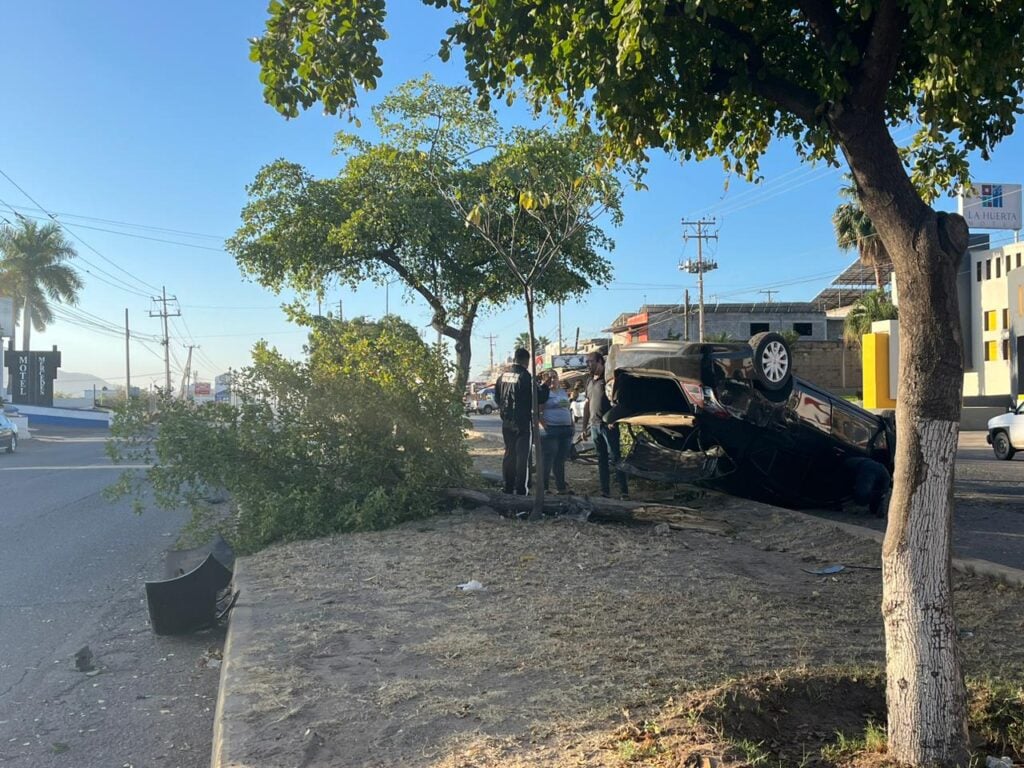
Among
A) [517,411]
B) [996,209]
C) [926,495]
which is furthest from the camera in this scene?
[996,209]

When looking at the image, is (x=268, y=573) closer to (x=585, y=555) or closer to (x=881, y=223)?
(x=585, y=555)

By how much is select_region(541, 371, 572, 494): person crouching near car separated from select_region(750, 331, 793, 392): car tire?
8.39 ft

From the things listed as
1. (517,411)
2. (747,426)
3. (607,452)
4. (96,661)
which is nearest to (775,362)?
(747,426)

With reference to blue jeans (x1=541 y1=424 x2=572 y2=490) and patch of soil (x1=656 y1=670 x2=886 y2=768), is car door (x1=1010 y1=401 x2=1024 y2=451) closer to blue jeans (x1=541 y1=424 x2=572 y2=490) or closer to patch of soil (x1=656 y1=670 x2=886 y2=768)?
blue jeans (x1=541 y1=424 x2=572 y2=490)

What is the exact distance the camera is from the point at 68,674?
5.54 meters

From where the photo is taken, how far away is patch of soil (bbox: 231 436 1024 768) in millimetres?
3650

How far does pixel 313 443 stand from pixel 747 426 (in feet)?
14.7

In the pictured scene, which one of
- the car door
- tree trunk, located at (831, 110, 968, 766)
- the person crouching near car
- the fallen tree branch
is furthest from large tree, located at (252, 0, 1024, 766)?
the car door

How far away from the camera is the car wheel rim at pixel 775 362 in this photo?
8898 millimetres

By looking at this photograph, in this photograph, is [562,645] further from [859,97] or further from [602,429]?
[602,429]

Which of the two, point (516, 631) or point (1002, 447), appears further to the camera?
point (1002, 447)

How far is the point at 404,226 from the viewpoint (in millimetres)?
13531

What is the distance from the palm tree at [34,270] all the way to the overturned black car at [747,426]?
55.8 meters

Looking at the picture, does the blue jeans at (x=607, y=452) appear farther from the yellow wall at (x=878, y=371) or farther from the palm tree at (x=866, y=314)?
the palm tree at (x=866, y=314)
